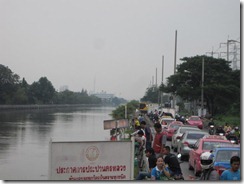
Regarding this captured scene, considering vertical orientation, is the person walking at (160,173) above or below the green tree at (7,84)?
below

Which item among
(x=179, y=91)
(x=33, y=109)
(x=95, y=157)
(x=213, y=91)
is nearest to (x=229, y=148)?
(x=95, y=157)

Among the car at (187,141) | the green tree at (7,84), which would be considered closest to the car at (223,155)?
the car at (187,141)

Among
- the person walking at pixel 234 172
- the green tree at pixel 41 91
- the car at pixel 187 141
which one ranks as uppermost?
the green tree at pixel 41 91

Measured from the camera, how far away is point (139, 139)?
15.2m

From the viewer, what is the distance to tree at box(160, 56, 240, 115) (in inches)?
2090

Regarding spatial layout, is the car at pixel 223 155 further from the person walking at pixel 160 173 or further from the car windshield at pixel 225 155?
the person walking at pixel 160 173

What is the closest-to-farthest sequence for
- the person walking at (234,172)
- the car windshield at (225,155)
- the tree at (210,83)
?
the person walking at (234,172) < the car windshield at (225,155) < the tree at (210,83)

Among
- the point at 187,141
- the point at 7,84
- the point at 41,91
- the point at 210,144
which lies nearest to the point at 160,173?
the point at 210,144

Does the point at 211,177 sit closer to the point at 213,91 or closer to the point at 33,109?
the point at 213,91

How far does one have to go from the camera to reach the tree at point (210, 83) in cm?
5309

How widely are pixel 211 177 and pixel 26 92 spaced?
73.4 meters

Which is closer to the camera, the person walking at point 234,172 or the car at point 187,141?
the person walking at point 234,172

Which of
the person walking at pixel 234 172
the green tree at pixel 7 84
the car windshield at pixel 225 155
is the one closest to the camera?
the person walking at pixel 234 172

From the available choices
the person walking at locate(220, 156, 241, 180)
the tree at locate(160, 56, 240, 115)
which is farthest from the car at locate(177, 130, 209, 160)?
the tree at locate(160, 56, 240, 115)
